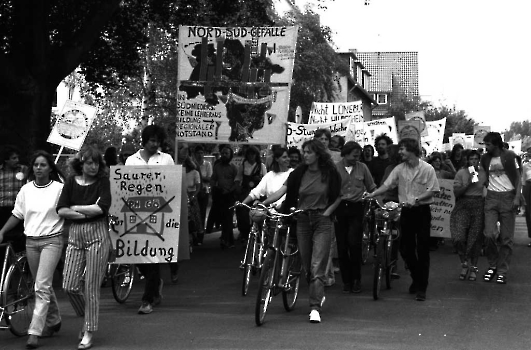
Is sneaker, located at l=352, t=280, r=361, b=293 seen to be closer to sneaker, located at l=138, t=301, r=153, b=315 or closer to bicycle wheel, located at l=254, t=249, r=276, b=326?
bicycle wheel, located at l=254, t=249, r=276, b=326

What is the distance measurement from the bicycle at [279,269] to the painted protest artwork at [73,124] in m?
7.78

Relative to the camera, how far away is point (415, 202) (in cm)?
1084

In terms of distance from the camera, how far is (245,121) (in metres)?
14.8

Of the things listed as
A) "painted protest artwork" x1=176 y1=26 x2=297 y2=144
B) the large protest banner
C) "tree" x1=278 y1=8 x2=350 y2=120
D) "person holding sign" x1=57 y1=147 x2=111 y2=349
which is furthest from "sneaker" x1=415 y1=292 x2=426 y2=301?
"tree" x1=278 y1=8 x2=350 y2=120

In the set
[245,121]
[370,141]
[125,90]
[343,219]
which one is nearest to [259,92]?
[245,121]

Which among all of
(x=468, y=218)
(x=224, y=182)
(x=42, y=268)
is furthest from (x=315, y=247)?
(x=224, y=182)

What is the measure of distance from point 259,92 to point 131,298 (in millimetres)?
5092

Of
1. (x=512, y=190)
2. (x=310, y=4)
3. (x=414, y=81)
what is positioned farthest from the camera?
(x=414, y=81)

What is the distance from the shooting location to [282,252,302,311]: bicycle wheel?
Result: 9.71 metres

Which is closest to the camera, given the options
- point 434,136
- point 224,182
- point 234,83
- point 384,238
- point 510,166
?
point 384,238

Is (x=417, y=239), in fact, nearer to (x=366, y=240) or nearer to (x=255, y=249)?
(x=255, y=249)

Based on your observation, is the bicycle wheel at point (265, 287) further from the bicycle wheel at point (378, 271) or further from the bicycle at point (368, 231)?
the bicycle at point (368, 231)

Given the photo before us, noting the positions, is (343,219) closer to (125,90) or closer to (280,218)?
(280,218)

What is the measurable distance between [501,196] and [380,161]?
2.80m
